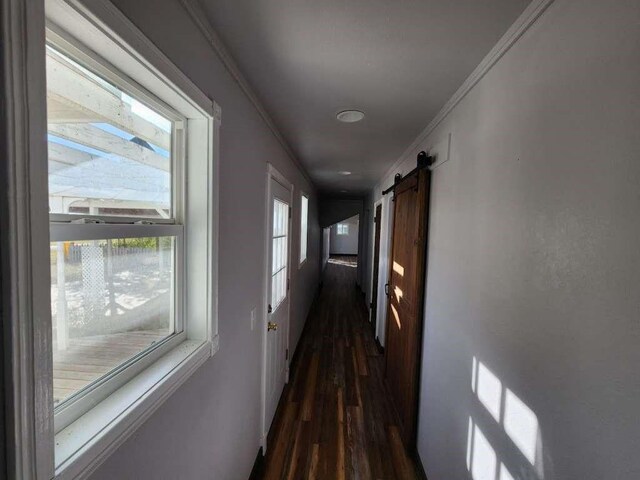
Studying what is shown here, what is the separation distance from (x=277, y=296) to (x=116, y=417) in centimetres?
177

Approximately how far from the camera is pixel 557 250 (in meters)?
0.79

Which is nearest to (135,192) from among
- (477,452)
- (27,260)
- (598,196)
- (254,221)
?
(27,260)

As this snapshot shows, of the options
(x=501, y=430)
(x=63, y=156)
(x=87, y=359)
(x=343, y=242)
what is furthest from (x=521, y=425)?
(x=343, y=242)

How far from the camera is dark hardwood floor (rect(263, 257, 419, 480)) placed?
189 cm

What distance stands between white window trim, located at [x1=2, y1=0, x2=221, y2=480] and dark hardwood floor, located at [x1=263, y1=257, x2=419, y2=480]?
5.29ft

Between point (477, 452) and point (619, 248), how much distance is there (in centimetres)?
104

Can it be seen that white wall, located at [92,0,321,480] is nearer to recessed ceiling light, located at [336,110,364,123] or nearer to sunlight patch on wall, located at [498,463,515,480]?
recessed ceiling light, located at [336,110,364,123]

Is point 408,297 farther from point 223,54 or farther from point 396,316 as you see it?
point 223,54

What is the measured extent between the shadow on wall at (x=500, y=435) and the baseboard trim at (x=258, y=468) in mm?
1276

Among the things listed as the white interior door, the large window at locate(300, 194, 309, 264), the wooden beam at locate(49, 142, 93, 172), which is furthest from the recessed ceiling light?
the large window at locate(300, 194, 309, 264)

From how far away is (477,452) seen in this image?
1.18m

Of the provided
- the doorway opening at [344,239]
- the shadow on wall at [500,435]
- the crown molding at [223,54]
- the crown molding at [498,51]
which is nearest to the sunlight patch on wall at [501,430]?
the shadow on wall at [500,435]

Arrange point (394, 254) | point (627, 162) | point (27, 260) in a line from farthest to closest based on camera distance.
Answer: point (394, 254), point (627, 162), point (27, 260)

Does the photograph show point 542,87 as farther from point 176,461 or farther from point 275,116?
point 176,461
